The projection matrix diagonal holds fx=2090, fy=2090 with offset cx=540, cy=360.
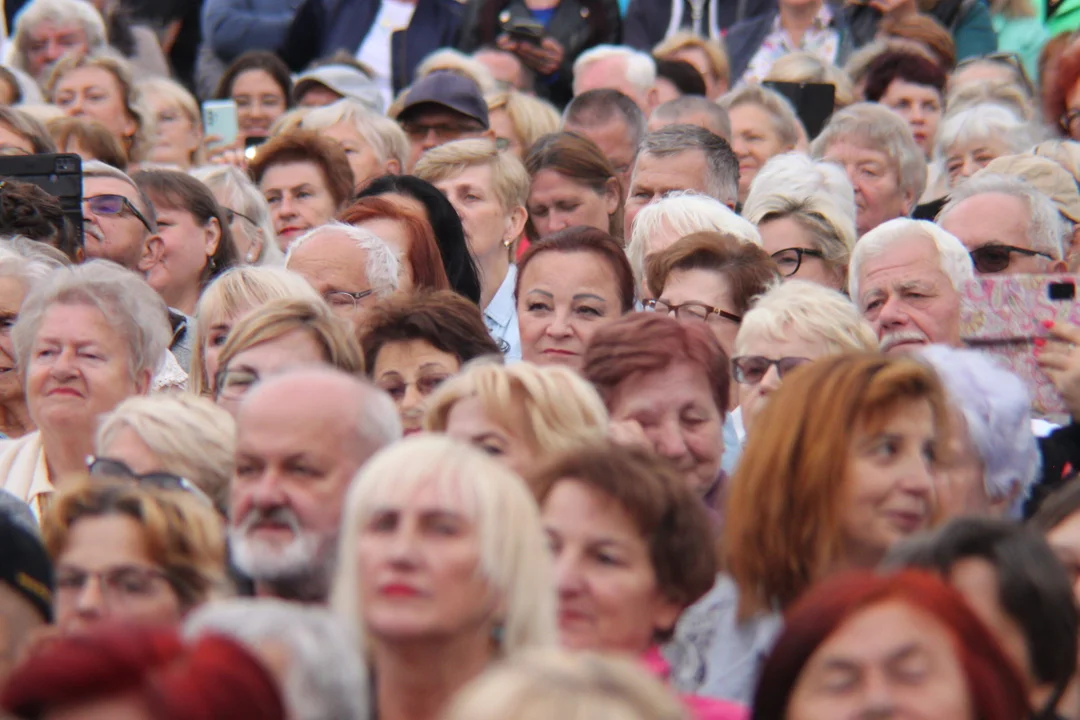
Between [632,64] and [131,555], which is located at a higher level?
[632,64]

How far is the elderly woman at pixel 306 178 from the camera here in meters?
8.49

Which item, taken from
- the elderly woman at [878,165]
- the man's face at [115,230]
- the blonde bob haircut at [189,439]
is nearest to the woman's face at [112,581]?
the blonde bob haircut at [189,439]

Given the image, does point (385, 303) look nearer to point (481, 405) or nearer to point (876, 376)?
point (481, 405)

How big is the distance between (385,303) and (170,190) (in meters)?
2.00

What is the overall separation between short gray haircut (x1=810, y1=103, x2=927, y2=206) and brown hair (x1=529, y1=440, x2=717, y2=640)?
4.47 meters

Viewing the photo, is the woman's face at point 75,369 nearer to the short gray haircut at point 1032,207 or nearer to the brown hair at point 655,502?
the brown hair at point 655,502

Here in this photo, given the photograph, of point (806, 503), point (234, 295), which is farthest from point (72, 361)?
point (806, 503)

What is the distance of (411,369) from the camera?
5930mm

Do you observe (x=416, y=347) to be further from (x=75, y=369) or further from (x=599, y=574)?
(x=599, y=574)

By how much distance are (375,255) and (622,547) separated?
277cm

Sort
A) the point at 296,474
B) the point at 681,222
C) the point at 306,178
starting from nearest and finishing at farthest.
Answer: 1. the point at 296,474
2. the point at 681,222
3. the point at 306,178

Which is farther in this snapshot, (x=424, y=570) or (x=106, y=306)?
(x=106, y=306)

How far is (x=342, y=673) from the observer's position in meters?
3.60

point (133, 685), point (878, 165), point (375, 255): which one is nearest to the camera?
point (133, 685)
